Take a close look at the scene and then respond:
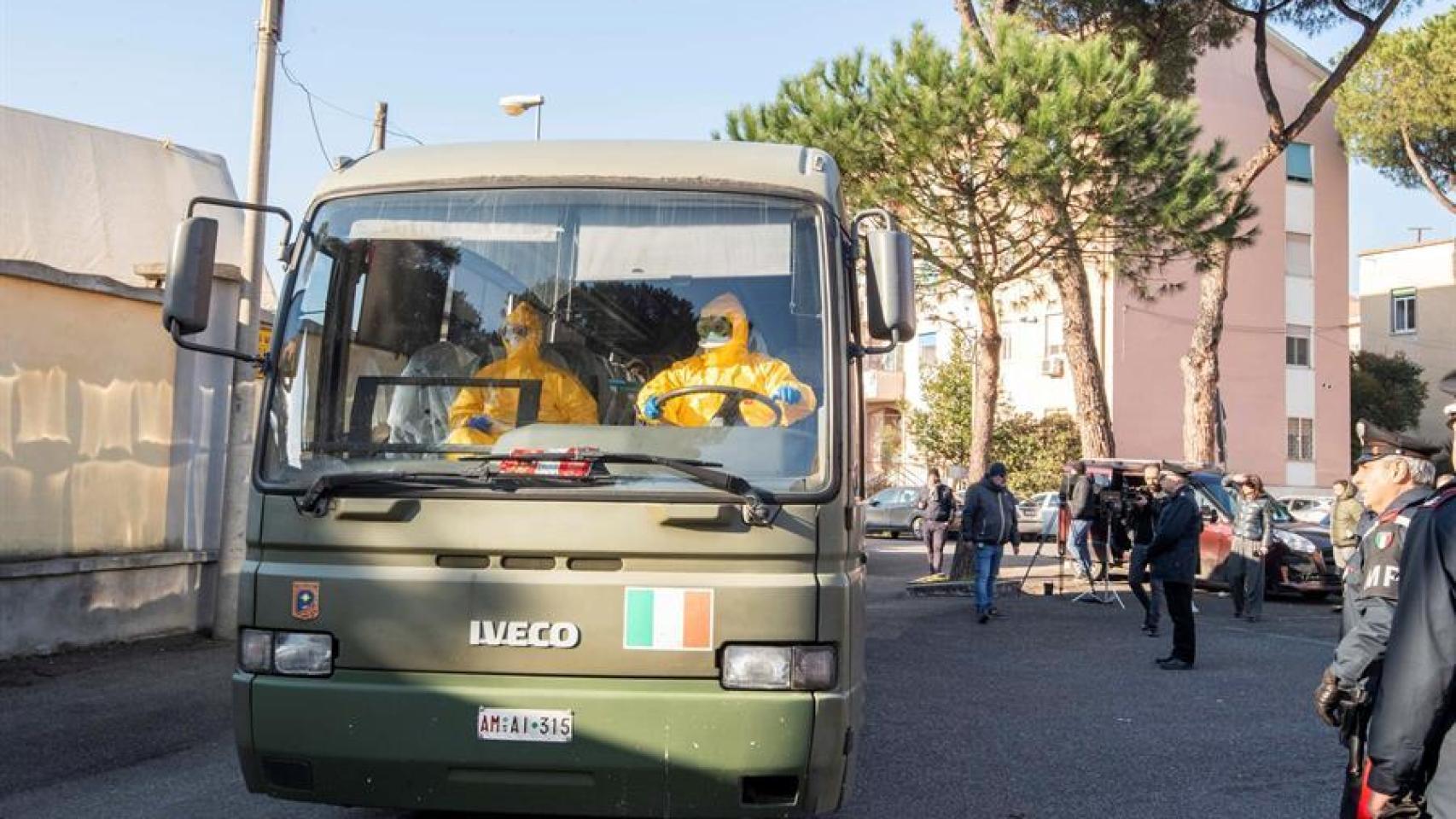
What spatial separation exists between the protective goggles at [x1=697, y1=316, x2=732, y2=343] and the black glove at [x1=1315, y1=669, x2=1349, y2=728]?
7.80 feet

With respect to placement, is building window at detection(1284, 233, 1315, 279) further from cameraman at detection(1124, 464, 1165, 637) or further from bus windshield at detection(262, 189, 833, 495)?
bus windshield at detection(262, 189, 833, 495)

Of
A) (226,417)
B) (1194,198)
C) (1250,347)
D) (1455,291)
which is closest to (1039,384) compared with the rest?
(1250,347)

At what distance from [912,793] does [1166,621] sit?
928cm

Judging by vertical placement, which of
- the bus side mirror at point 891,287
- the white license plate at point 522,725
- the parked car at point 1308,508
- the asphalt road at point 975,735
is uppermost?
the bus side mirror at point 891,287

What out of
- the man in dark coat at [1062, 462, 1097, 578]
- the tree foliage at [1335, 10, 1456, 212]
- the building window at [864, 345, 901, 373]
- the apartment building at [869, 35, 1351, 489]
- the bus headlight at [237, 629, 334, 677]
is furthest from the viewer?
the building window at [864, 345, 901, 373]

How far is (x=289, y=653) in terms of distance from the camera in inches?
187

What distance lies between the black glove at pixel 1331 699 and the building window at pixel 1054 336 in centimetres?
3570

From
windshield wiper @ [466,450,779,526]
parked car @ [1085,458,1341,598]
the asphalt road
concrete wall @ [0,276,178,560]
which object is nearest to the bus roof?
windshield wiper @ [466,450,779,526]

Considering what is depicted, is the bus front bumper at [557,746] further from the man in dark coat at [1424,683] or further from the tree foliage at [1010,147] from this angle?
the tree foliage at [1010,147]

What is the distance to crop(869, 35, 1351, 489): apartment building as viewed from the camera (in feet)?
124

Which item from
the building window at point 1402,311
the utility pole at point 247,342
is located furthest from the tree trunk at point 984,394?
the building window at point 1402,311

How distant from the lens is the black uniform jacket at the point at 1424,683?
10.7 feet

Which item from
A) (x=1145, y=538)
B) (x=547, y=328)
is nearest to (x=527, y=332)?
(x=547, y=328)

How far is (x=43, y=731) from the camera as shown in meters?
7.74
